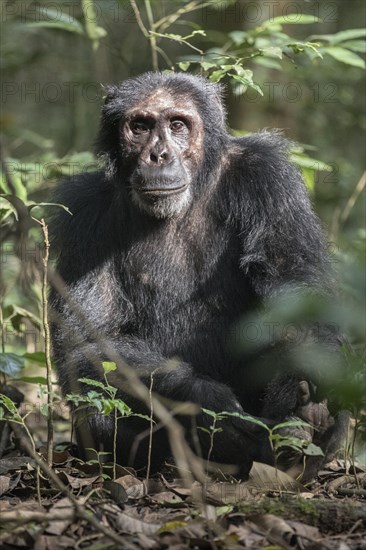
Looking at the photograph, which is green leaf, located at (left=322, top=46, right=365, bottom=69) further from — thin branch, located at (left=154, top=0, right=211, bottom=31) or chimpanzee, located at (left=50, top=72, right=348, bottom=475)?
thin branch, located at (left=154, top=0, right=211, bottom=31)

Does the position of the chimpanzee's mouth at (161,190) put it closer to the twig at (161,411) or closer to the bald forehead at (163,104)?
the bald forehead at (163,104)

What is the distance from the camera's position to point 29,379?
7172mm

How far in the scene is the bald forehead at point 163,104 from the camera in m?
7.17

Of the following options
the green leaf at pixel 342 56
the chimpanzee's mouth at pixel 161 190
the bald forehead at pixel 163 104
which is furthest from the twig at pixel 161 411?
the green leaf at pixel 342 56

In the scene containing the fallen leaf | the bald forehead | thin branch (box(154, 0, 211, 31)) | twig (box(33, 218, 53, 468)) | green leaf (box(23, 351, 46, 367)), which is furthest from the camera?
thin branch (box(154, 0, 211, 31))

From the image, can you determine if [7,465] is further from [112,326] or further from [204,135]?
[204,135]

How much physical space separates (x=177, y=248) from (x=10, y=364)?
172cm

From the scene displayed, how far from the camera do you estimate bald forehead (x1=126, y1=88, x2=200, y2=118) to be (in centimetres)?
717

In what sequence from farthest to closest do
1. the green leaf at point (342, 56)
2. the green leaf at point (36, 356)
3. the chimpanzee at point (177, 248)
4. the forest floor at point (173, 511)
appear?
the green leaf at point (342, 56), the green leaf at point (36, 356), the chimpanzee at point (177, 248), the forest floor at point (173, 511)

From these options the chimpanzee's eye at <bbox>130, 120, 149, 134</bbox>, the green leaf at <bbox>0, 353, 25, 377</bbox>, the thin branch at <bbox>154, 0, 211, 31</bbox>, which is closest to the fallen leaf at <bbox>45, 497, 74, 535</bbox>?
the green leaf at <bbox>0, 353, 25, 377</bbox>

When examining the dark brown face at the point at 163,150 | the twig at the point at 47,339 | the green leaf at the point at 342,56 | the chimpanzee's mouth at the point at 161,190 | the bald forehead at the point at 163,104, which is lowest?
the twig at the point at 47,339

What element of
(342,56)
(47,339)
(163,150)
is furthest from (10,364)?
(342,56)

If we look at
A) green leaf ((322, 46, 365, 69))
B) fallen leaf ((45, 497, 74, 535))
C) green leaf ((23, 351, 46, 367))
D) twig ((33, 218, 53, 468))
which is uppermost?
green leaf ((322, 46, 365, 69))

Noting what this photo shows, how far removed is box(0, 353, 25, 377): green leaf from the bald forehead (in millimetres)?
2307
